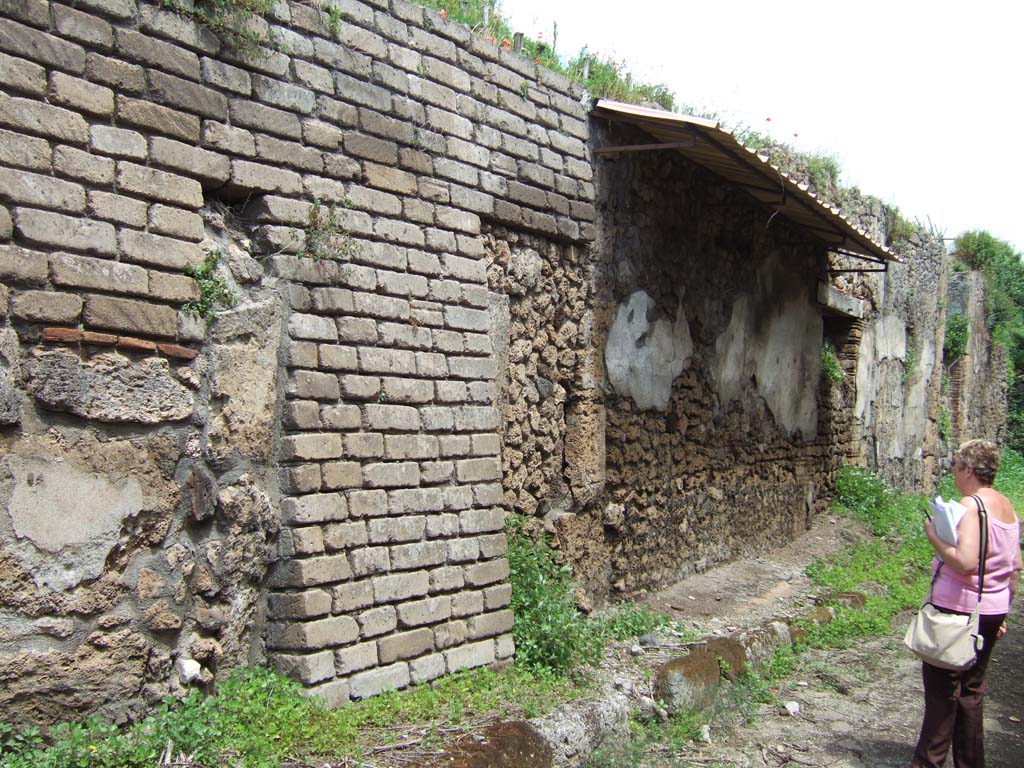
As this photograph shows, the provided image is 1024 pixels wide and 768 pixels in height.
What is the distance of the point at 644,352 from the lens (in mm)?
5914

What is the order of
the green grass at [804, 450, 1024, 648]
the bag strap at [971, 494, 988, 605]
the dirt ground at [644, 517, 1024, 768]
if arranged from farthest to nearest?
the green grass at [804, 450, 1024, 648] < the dirt ground at [644, 517, 1024, 768] < the bag strap at [971, 494, 988, 605]

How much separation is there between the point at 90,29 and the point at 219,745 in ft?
7.49

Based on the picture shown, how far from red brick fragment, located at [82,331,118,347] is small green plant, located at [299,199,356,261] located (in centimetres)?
82

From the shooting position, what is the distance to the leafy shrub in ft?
14.3

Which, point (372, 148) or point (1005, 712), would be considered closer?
point (372, 148)

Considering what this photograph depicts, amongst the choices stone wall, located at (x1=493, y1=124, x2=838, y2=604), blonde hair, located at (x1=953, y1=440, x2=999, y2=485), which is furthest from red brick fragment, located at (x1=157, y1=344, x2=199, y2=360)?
blonde hair, located at (x1=953, y1=440, x2=999, y2=485)

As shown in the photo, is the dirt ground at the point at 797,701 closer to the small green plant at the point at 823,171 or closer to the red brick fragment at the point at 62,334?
the red brick fragment at the point at 62,334

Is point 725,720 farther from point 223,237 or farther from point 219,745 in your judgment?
point 223,237

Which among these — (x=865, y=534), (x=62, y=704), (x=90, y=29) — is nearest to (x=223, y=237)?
(x=90, y=29)

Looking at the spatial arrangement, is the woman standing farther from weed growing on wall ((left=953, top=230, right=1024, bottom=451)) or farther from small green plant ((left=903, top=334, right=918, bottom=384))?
weed growing on wall ((left=953, top=230, right=1024, bottom=451))

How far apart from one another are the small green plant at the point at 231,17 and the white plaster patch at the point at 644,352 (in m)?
2.80

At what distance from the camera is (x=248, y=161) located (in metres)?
3.41

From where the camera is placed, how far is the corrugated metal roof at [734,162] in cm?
511

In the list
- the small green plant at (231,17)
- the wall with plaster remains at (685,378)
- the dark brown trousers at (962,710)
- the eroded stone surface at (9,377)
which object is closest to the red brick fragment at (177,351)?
the eroded stone surface at (9,377)
